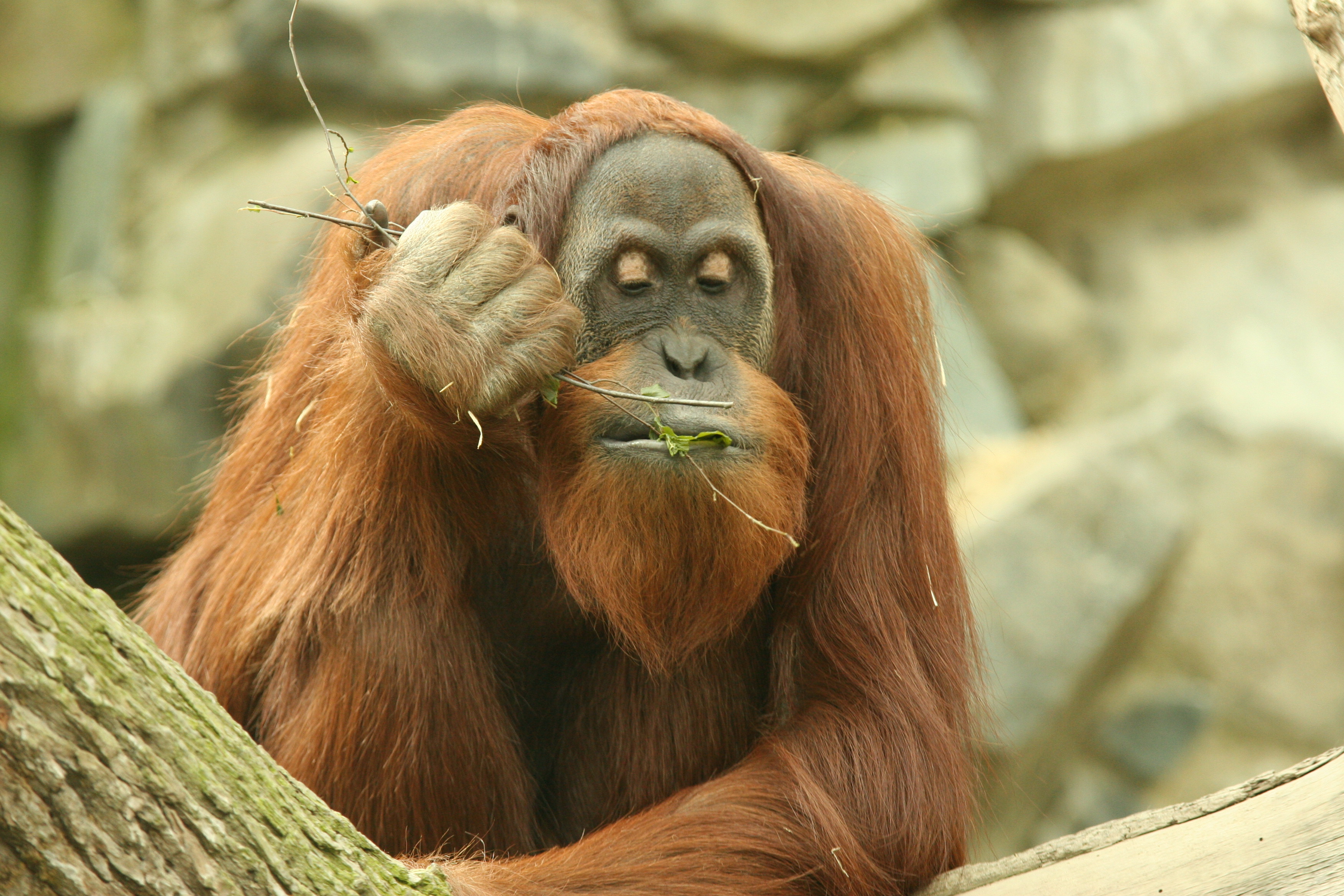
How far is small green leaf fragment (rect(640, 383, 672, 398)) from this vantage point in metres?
2.43

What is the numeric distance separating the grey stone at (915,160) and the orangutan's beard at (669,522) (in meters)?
4.93

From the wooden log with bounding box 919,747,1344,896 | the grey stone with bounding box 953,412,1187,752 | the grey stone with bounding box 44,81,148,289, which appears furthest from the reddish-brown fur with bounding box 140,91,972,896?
the grey stone with bounding box 44,81,148,289

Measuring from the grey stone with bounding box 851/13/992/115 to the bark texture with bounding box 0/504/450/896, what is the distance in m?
6.40

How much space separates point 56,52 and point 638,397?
6096 mm

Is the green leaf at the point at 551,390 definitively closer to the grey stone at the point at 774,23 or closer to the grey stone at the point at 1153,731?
the grey stone at the point at 774,23

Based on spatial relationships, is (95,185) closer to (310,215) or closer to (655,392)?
(310,215)

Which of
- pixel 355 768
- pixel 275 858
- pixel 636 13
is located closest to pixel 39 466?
pixel 636 13

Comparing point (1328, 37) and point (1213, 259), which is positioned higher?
point (1328, 37)

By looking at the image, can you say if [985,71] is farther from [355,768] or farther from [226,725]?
[226,725]

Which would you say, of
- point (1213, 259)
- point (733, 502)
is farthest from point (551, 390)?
point (1213, 259)

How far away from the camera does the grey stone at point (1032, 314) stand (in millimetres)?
7992

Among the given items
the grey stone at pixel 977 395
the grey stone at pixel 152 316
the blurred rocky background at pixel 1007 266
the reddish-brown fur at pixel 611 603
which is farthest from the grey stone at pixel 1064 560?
the reddish-brown fur at pixel 611 603

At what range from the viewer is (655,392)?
2.45 metres

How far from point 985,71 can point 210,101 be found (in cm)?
440
